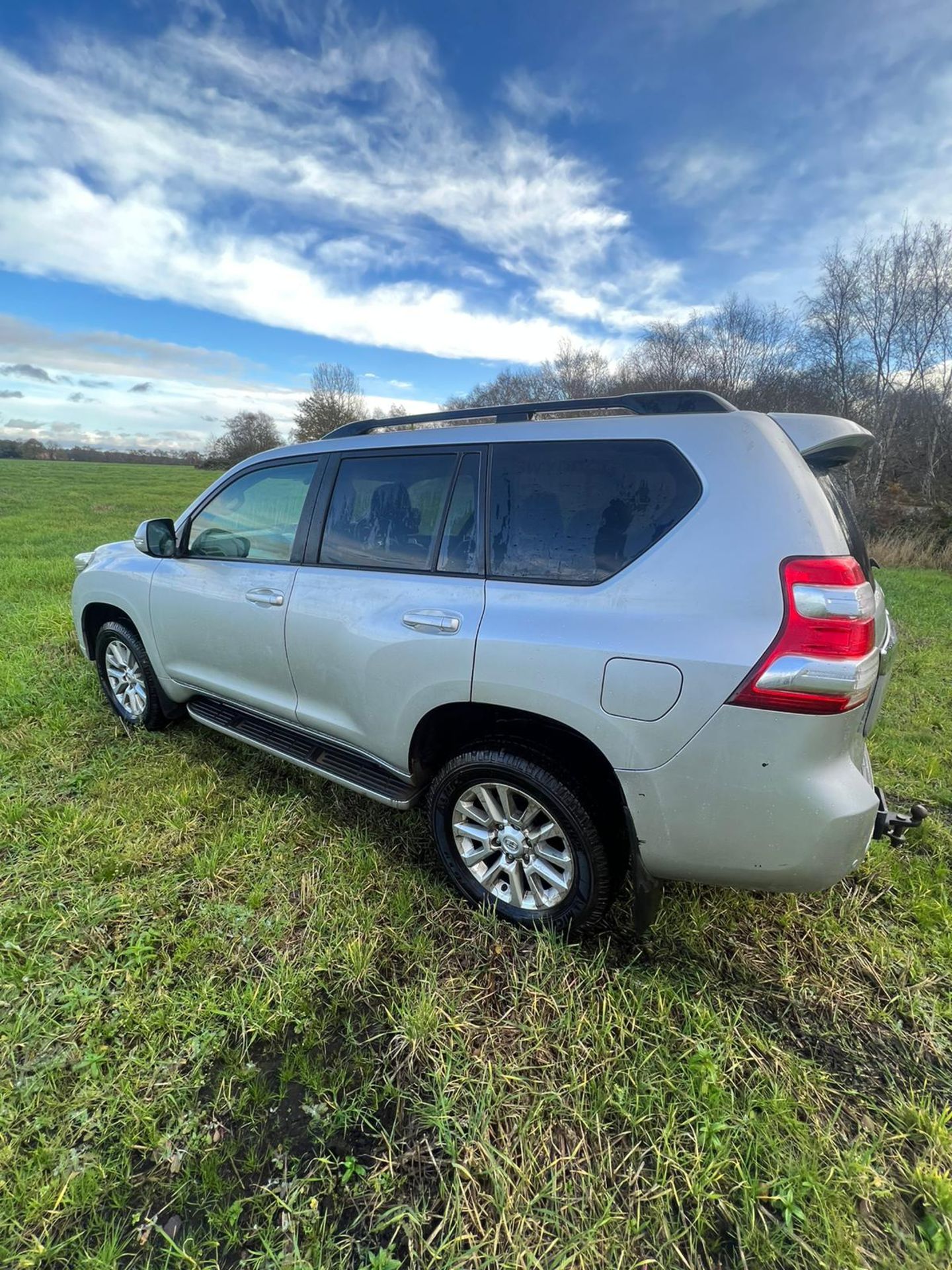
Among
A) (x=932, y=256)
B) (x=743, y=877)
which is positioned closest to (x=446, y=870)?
(x=743, y=877)

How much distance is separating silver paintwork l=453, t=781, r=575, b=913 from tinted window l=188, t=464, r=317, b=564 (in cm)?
156

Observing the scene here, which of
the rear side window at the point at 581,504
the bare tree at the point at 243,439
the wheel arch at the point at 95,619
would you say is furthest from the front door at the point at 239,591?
the bare tree at the point at 243,439

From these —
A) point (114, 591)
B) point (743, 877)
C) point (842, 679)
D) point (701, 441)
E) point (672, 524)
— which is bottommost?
point (743, 877)

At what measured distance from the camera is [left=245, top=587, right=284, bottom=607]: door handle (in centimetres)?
273

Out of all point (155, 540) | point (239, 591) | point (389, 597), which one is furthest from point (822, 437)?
point (155, 540)

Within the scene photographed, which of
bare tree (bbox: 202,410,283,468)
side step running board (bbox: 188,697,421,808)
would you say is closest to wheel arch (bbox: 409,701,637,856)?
side step running board (bbox: 188,697,421,808)

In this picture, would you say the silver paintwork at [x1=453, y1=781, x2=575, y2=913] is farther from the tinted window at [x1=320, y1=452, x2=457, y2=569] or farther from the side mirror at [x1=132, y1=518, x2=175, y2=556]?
the side mirror at [x1=132, y1=518, x2=175, y2=556]

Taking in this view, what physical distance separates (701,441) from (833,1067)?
1.96 meters

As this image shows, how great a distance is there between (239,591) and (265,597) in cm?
24

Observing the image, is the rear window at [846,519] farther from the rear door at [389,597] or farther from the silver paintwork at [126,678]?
the silver paintwork at [126,678]

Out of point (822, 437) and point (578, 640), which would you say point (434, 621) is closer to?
point (578, 640)

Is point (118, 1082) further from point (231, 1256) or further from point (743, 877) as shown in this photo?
point (743, 877)

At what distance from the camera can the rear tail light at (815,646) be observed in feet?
5.11

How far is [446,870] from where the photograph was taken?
95.1 inches
